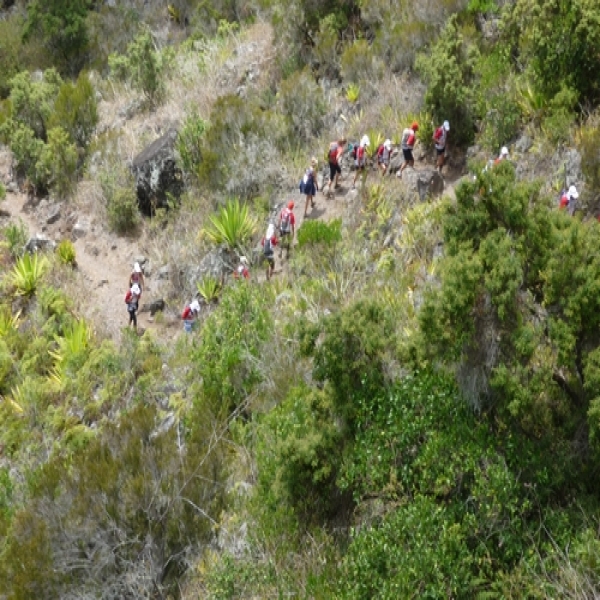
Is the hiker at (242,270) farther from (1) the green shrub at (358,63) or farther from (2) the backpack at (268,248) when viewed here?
(1) the green shrub at (358,63)

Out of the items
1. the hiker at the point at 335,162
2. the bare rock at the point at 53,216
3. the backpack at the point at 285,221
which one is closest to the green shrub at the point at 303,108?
the hiker at the point at 335,162

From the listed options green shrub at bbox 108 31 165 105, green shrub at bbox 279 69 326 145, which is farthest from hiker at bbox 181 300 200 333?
green shrub at bbox 108 31 165 105

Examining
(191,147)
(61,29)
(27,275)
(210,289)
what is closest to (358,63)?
(191,147)

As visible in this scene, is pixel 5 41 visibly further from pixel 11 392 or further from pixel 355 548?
pixel 355 548

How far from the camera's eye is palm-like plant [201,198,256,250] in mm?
15594

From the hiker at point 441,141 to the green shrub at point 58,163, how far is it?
10995 mm

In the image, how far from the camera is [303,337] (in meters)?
8.21

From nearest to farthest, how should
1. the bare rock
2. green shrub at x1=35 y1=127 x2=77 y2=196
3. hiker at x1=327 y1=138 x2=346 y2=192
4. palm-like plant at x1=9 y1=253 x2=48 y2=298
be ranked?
hiker at x1=327 y1=138 x2=346 y2=192 < palm-like plant at x1=9 y1=253 x2=48 y2=298 < the bare rock < green shrub at x1=35 y1=127 x2=77 y2=196

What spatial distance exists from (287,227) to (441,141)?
3.41 metres

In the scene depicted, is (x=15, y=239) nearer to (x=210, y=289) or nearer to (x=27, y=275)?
(x=27, y=275)

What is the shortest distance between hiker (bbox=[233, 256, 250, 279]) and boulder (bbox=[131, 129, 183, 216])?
4227 millimetres

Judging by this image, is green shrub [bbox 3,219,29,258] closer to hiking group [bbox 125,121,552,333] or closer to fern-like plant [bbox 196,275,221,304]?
hiking group [bbox 125,121,552,333]

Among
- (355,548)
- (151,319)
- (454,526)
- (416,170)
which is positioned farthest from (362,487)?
(151,319)

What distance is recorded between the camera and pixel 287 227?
14734 mm
